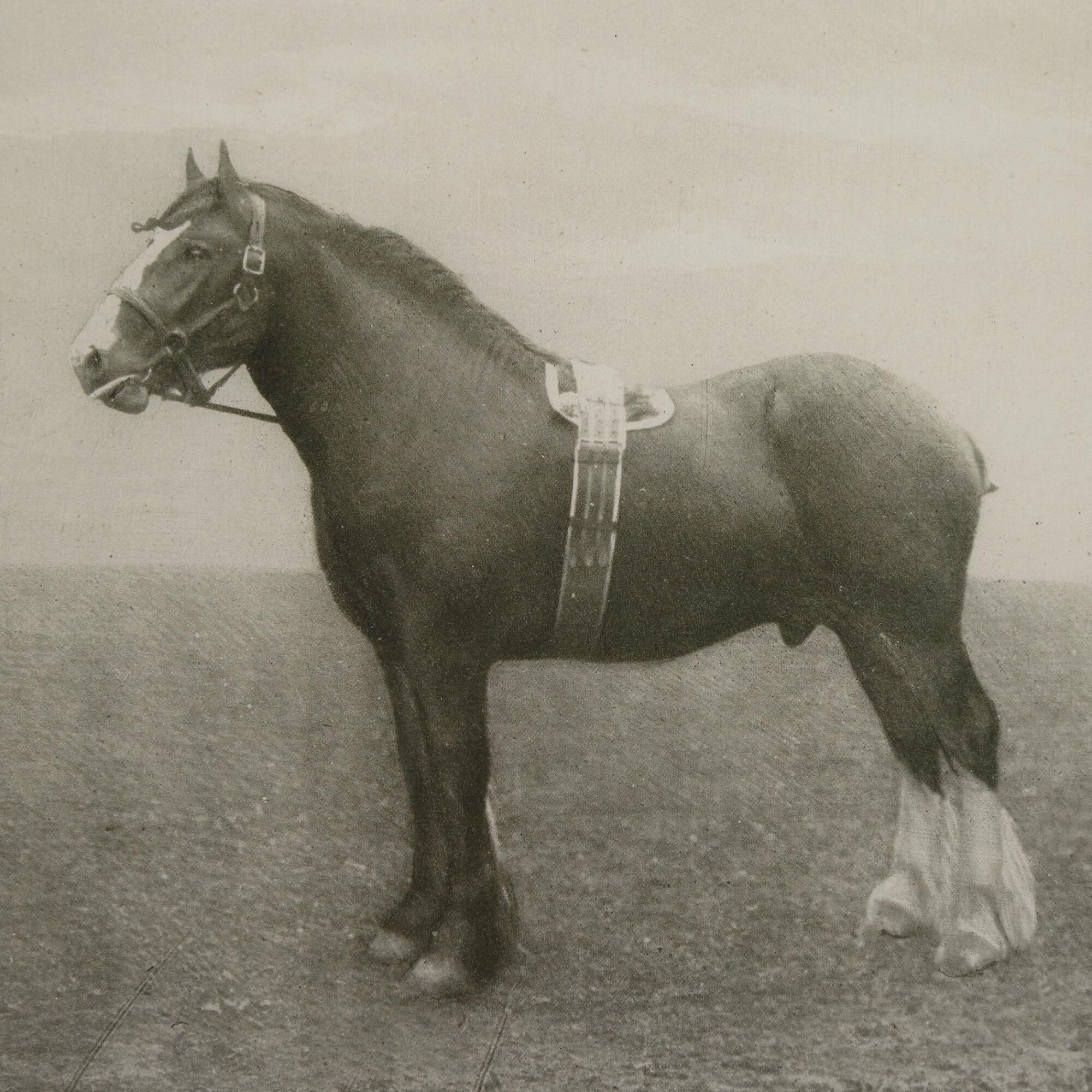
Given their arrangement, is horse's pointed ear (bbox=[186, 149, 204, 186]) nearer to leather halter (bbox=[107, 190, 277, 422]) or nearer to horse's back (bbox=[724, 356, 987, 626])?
leather halter (bbox=[107, 190, 277, 422])

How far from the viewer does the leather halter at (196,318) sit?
281cm

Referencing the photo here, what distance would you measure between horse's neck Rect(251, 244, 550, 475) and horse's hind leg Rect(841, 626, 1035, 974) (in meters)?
1.25

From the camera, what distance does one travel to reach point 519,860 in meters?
3.48

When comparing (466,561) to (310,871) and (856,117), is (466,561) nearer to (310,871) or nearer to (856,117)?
(310,871)

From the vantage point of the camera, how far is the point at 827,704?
140 inches

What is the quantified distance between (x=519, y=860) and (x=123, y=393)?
5.77 ft

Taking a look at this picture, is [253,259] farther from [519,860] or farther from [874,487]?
[519,860]

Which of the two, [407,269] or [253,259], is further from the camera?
[407,269]

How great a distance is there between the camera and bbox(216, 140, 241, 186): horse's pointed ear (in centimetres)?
282

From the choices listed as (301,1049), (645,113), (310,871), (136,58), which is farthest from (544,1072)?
(136,58)

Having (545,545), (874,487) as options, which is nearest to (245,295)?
(545,545)

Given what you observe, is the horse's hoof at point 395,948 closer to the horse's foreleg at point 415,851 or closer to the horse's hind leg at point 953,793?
the horse's foreleg at point 415,851

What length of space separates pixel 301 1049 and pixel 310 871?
0.59 meters

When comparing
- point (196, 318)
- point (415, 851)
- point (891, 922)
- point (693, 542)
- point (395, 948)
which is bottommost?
point (395, 948)
